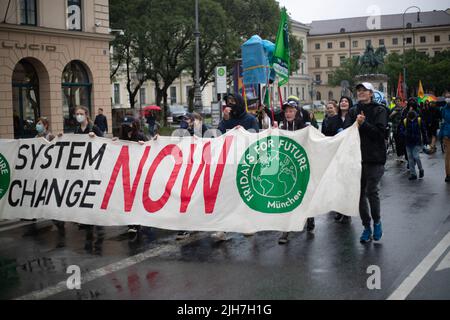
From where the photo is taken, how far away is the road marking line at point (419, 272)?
5.44m

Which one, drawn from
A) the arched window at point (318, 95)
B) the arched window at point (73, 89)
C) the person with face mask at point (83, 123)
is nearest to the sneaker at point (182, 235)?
the person with face mask at point (83, 123)

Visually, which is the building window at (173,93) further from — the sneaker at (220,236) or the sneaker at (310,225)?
the sneaker at (220,236)

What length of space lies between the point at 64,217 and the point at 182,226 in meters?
1.97

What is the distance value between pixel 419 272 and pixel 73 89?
2336 centimetres

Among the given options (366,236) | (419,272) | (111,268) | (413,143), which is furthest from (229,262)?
(413,143)

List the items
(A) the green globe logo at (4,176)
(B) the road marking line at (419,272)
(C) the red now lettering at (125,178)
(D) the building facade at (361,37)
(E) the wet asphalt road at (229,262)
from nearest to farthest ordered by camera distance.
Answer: (B) the road marking line at (419,272), (E) the wet asphalt road at (229,262), (C) the red now lettering at (125,178), (A) the green globe logo at (4,176), (D) the building facade at (361,37)

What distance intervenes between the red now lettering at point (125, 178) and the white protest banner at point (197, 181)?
0.05ft

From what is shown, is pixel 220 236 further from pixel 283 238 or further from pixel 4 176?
pixel 4 176

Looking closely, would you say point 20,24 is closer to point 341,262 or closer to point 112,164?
point 112,164

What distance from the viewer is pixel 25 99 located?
25234 millimetres

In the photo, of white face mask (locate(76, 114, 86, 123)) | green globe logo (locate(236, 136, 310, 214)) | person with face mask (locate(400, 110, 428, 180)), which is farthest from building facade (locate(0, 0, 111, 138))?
green globe logo (locate(236, 136, 310, 214))

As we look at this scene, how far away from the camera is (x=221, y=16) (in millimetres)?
45031

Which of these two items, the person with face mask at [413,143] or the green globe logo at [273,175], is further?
the person with face mask at [413,143]
